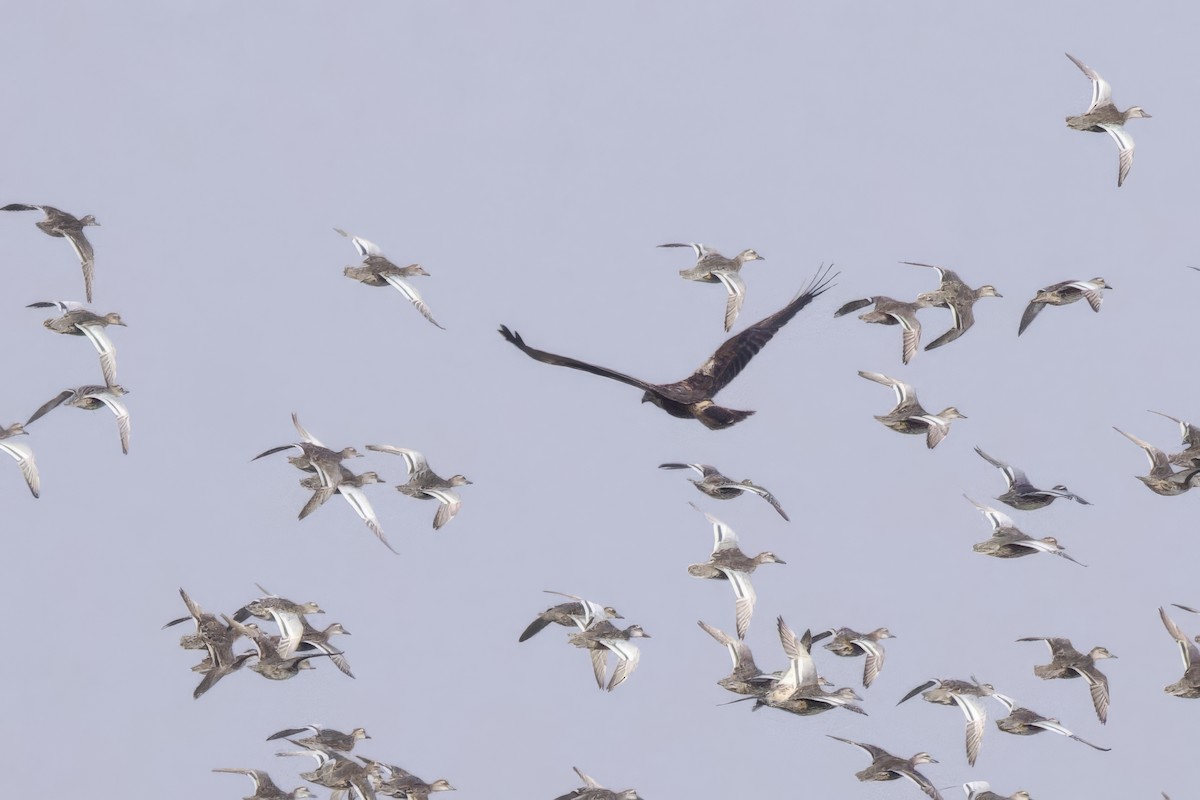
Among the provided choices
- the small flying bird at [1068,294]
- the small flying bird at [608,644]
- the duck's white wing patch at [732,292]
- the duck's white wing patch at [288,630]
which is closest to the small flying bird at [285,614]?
the duck's white wing patch at [288,630]

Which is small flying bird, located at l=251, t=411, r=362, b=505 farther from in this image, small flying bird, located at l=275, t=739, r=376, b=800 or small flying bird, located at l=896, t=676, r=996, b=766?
small flying bird, located at l=896, t=676, r=996, b=766

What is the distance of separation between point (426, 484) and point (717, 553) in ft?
24.6

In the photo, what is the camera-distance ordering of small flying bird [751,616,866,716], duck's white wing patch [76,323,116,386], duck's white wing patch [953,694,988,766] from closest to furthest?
small flying bird [751,616,866,716]
duck's white wing patch [953,694,988,766]
duck's white wing patch [76,323,116,386]

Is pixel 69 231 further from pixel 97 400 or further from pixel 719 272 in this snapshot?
pixel 719 272

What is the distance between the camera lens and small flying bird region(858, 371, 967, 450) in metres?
57.8

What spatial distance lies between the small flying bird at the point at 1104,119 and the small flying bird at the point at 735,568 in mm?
13410

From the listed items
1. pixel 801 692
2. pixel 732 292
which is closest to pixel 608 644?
pixel 801 692

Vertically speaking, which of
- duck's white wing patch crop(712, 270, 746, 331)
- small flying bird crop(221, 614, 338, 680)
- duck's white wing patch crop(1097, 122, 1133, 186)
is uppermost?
duck's white wing patch crop(1097, 122, 1133, 186)

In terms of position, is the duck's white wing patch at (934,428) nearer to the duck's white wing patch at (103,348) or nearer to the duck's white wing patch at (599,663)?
the duck's white wing patch at (599,663)

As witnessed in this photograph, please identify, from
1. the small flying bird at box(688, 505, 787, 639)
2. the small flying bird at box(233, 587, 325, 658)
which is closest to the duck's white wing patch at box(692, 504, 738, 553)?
the small flying bird at box(688, 505, 787, 639)

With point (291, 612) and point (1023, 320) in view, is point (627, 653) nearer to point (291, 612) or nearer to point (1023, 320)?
point (291, 612)

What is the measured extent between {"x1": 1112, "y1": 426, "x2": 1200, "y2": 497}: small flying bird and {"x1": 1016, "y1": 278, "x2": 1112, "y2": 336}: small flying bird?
3500 millimetres

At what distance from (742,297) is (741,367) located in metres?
2.01

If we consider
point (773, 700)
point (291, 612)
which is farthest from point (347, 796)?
point (773, 700)
